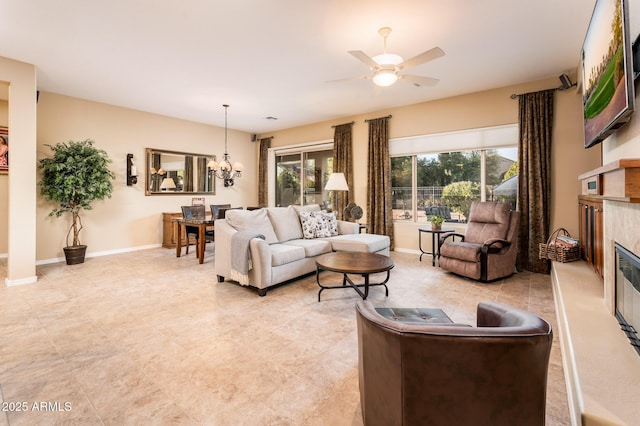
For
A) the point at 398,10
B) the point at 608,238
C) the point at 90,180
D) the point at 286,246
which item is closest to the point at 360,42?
the point at 398,10

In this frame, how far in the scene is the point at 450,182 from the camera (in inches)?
209

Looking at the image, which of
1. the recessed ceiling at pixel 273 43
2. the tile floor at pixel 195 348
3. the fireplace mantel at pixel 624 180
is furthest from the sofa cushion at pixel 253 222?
the fireplace mantel at pixel 624 180

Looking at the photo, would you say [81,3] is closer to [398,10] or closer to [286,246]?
[398,10]

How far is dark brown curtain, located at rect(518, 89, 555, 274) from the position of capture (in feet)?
13.9

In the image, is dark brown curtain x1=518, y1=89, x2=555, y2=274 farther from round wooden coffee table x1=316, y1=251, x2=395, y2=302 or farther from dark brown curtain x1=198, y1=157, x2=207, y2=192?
dark brown curtain x1=198, y1=157, x2=207, y2=192

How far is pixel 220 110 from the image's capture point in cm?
595

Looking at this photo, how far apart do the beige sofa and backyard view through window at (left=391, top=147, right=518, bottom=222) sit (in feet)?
5.13

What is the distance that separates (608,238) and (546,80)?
10.6 ft

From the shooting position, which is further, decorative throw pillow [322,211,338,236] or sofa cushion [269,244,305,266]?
decorative throw pillow [322,211,338,236]

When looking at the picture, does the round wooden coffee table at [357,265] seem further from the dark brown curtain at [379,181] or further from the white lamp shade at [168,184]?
the white lamp shade at [168,184]

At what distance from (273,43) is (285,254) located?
2.42m

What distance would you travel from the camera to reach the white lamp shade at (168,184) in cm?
635

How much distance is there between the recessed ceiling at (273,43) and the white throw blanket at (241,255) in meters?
2.18

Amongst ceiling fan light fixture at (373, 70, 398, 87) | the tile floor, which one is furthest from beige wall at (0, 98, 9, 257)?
ceiling fan light fixture at (373, 70, 398, 87)
